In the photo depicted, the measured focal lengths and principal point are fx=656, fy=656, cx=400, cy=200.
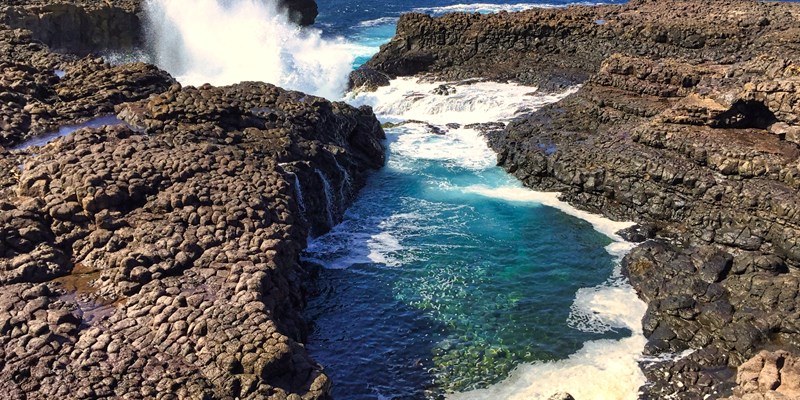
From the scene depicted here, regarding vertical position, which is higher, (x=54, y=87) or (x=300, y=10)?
(x=300, y=10)

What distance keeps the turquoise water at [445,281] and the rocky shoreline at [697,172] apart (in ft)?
6.63

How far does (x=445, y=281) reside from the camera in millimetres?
24281

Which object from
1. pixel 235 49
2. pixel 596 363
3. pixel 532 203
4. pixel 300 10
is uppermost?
pixel 300 10

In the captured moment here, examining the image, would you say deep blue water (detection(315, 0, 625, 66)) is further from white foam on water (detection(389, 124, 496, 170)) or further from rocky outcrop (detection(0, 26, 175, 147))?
rocky outcrop (detection(0, 26, 175, 147))

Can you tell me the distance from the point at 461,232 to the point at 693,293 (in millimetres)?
9602

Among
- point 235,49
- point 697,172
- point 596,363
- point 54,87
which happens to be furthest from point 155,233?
point 235,49

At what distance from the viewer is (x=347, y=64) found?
186 ft

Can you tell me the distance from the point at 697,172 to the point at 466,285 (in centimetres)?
1153

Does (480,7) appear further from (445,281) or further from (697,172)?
(445,281)

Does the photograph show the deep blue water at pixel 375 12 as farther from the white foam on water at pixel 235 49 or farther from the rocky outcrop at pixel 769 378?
the rocky outcrop at pixel 769 378

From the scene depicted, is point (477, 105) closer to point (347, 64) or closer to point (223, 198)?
point (347, 64)

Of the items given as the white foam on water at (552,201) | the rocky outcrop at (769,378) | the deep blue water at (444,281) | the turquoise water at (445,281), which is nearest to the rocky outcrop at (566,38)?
the white foam on water at (552,201)

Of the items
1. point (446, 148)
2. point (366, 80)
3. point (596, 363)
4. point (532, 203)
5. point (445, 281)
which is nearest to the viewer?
point (596, 363)

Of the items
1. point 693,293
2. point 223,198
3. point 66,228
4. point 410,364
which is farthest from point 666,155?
point 66,228
